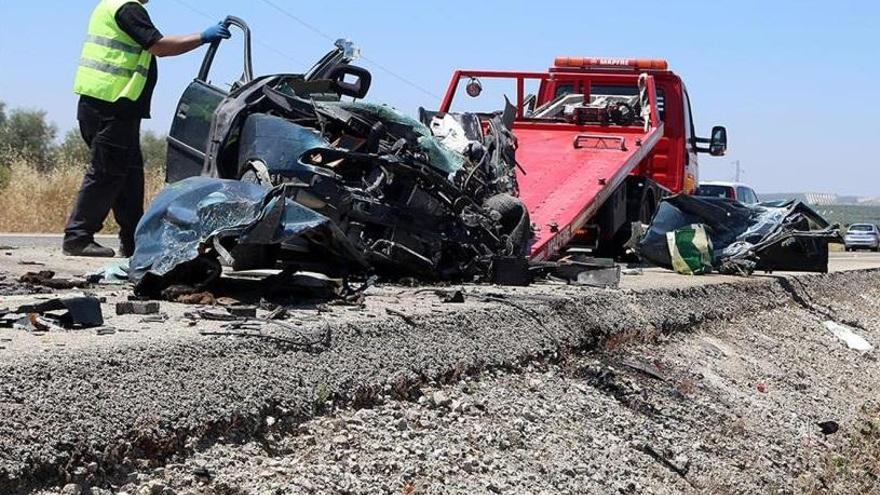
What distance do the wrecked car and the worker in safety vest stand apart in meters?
0.44

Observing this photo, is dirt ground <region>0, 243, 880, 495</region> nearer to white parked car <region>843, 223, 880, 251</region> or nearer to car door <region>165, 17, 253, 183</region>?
car door <region>165, 17, 253, 183</region>

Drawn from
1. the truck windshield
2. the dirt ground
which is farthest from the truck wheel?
the truck windshield

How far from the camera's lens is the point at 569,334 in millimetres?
6941

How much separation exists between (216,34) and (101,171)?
127 centimetres

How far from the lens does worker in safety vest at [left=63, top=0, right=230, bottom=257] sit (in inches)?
332

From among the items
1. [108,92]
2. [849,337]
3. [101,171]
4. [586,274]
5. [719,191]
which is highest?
[108,92]

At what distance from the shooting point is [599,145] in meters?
12.3

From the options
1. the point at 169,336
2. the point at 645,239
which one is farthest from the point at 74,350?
the point at 645,239

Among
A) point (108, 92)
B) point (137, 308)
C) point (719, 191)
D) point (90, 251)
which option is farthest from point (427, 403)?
point (719, 191)

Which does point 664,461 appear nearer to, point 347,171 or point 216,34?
point 347,171

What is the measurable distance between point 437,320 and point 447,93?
25.9 ft

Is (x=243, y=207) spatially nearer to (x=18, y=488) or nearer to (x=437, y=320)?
(x=437, y=320)

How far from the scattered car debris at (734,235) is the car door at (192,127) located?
506 centimetres

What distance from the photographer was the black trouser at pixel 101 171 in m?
8.45
